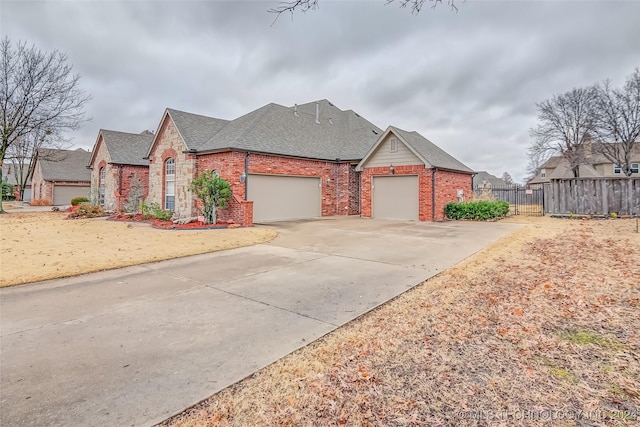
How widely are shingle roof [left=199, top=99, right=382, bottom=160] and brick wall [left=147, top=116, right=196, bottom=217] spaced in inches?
56.1

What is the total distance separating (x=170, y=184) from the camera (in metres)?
17.8

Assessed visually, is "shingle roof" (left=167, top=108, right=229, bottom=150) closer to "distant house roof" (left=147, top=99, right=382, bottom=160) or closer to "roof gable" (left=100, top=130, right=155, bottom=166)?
"distant house roof" (left=147, top=99, right=382, bottom=160)

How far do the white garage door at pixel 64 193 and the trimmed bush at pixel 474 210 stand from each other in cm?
3723

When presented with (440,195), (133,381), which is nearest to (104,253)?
(133,381)

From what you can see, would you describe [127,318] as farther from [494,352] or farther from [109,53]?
[109,53]

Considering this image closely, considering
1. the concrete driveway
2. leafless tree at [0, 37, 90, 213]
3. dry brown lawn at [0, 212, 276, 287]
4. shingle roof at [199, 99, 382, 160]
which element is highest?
leafless tree at [0, 37, 90, 213]

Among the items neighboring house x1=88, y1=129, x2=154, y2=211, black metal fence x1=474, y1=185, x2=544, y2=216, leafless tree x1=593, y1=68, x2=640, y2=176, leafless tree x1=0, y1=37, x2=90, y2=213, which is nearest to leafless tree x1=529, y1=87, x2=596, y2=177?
leafless tree x1=593, y1=68, x2=640, y2=176

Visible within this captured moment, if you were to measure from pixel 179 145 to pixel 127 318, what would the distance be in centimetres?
1461

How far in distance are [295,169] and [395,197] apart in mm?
5626

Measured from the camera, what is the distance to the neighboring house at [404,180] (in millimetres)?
15906

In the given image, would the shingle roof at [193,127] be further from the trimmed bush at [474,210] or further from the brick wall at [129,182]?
the trimmed bush at [474,210]

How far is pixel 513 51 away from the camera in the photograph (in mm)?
7359

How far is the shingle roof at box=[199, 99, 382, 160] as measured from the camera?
16.1 meters

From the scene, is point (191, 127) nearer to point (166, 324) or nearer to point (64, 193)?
point (166, 324)
